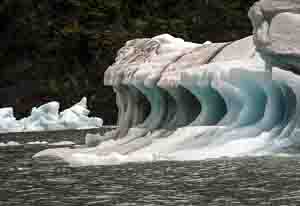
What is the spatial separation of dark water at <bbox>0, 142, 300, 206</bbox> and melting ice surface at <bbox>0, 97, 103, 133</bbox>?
1093 inches

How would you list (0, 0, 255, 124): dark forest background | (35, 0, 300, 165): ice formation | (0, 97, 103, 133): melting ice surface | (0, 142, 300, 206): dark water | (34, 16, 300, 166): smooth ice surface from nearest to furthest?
(0, 142, 300, 206): dark water
(35, 0, 300, 165): ice formation
(34, 16, 300, 166): smooth ice surface
(0, 97, 103, 133): melting ice surface
(0, 0, 255, 124): dark forest background

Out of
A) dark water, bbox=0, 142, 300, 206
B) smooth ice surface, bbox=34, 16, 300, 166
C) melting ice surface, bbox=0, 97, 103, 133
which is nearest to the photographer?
dark water, bbox=0, 142, 300, 206

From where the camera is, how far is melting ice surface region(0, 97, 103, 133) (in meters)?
45.2

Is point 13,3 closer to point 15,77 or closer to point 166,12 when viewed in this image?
point 15,77

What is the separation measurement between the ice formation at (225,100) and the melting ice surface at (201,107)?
2 cm

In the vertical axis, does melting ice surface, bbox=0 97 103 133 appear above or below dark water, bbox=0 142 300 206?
below

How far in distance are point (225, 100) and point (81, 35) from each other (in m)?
43.4

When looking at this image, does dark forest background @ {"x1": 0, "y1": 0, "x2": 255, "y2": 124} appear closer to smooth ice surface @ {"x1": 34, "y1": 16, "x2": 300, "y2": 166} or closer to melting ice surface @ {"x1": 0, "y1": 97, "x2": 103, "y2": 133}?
melting ice surface @ {"x1": 0, "y1": 97, "x2": 103, "y2": 133}

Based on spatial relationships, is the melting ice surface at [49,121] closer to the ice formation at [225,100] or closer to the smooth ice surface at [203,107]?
the smooth ice surface at [203,107]

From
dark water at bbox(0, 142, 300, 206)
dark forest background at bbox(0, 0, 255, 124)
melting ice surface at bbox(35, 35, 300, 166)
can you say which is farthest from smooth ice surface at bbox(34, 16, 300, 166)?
dark forest background at bbox(0, 0, 255, 124)

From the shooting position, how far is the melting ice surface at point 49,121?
1780 inches

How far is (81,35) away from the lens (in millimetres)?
62062

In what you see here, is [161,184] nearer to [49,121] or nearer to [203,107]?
[203,107]

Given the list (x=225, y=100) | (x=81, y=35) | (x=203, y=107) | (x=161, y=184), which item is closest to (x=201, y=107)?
(x=203, y=107)
